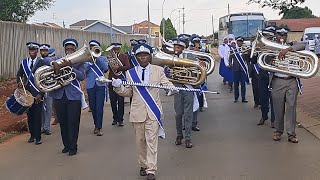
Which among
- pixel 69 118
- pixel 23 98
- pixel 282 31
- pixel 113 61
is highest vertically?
pixel 282 31

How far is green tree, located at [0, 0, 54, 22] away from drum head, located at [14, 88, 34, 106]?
1700 cm

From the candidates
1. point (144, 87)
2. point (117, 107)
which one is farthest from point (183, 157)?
point (117, 107)

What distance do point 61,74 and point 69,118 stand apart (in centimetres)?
69

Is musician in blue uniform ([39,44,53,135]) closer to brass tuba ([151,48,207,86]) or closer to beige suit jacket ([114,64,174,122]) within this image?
brass tuba ([151,48,207,86])

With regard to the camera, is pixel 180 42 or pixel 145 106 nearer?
pixel 145 106

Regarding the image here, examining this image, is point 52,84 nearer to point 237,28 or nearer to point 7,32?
point 7,32

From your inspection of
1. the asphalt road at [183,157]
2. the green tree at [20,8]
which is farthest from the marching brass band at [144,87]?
the green tree at [20,8]

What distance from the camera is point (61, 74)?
796 centimetres

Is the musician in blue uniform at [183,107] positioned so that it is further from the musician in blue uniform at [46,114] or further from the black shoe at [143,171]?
the musician in blue uniform at [46,114]

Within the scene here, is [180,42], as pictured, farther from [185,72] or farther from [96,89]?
[96,89]

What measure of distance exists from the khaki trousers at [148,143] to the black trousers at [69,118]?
1742 mm

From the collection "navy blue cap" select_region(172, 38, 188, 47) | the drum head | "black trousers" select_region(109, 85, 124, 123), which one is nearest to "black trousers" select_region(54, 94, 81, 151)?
the drum head

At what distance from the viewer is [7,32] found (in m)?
20.0

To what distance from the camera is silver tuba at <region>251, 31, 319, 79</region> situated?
8.20 metres
